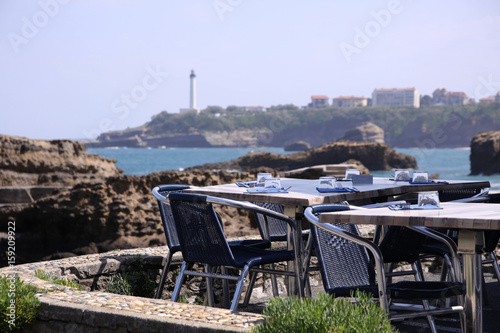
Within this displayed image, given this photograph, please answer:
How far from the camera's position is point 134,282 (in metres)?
4.82

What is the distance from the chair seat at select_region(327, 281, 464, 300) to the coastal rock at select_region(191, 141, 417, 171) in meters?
49.6

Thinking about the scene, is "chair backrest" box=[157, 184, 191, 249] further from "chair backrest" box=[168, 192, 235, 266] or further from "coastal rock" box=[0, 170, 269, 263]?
"coastal rock" box=[0, 170, 269, 263]

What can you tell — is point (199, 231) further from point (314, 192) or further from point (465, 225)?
point (465, 225)

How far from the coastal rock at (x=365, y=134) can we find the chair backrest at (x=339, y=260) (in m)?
91.7

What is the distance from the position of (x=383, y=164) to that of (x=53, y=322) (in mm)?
59967

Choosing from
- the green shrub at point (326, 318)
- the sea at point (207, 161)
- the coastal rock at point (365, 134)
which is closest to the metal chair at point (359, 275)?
the green shrub at point (326, 318)

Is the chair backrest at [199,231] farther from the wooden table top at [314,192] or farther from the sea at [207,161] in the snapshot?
the sea at [207,161]

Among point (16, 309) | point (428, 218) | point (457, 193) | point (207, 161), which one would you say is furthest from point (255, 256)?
point (207, 161)

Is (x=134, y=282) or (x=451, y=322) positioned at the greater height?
(x=134, y=282)

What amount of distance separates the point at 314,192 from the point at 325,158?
5190 centimetres

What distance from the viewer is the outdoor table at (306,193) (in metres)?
4.09

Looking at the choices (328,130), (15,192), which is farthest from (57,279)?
(328,130)

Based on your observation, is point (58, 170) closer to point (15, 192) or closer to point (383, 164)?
point (15, 192)

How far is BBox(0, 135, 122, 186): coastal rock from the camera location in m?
16.8
